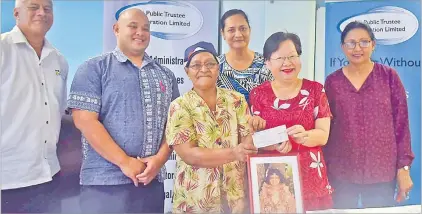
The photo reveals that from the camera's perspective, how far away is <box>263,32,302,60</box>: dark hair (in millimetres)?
1699

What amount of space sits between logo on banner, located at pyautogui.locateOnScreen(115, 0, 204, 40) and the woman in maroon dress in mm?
294

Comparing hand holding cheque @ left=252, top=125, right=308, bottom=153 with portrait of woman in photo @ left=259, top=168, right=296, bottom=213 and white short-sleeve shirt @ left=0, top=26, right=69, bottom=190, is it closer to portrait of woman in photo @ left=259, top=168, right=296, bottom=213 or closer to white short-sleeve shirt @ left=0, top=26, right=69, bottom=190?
portrait of woman in photo @ left=259, top=168, right=296, bottom=213

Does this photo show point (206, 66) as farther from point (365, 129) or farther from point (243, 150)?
point (365, 129)

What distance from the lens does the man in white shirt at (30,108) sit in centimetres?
158

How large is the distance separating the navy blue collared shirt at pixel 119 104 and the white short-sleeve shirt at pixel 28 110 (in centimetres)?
8

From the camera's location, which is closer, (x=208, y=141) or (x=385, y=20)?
(x=208, y=141)

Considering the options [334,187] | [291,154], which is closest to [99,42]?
[291,154]

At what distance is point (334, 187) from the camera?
5.67 feet

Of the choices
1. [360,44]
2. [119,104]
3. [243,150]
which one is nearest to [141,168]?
[119,104]

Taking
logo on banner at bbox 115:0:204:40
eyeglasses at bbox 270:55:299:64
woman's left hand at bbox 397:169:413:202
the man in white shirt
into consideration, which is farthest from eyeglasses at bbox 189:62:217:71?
woman's left hand at bbox 397:169:413:202

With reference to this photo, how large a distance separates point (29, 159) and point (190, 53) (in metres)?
0.70

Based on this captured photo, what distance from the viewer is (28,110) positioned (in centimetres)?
158

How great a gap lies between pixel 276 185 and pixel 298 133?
0.21m

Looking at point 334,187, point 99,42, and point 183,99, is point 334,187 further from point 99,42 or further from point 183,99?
point 99,42
